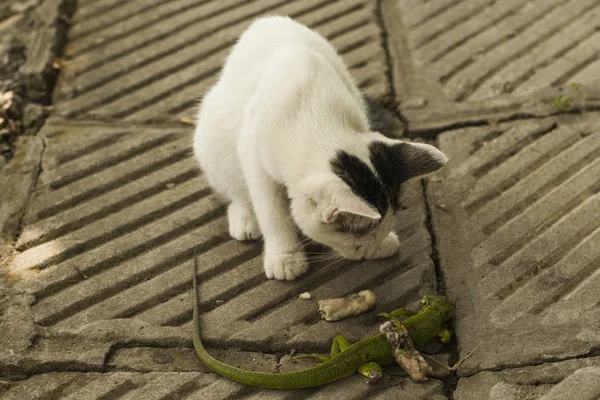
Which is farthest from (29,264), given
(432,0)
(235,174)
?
(432,0)

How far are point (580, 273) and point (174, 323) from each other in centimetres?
179

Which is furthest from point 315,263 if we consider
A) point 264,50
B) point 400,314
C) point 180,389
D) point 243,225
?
point 264,50

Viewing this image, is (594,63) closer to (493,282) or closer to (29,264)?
(493,282)

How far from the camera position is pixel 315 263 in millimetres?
3389

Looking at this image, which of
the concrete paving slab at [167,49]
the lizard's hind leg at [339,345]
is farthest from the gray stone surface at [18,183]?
the lizard's hind leg at [339,345]

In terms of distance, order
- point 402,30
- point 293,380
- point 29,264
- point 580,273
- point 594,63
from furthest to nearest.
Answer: point 402,30 < point 594,63 < point 29,264 < point 580,273 < point 293,380

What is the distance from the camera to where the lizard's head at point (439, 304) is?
298cm

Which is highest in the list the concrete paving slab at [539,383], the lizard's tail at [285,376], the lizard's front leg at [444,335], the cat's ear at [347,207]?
the cat's ear at [347,207]

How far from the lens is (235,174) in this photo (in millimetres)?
3502

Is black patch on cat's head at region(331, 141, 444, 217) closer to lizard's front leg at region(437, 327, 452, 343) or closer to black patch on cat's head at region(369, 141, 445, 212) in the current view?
black patch on cat's head at region(369, 141, 445, 212)

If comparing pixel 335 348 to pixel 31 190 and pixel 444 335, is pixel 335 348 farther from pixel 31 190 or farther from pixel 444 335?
pixel 31 190

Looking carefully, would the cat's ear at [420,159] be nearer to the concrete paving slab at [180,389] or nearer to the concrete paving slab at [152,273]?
the concrete paving slab at [152,273]

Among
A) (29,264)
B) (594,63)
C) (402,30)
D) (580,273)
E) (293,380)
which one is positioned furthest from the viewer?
(402,30)

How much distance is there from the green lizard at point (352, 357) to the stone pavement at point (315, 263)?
60 mm
